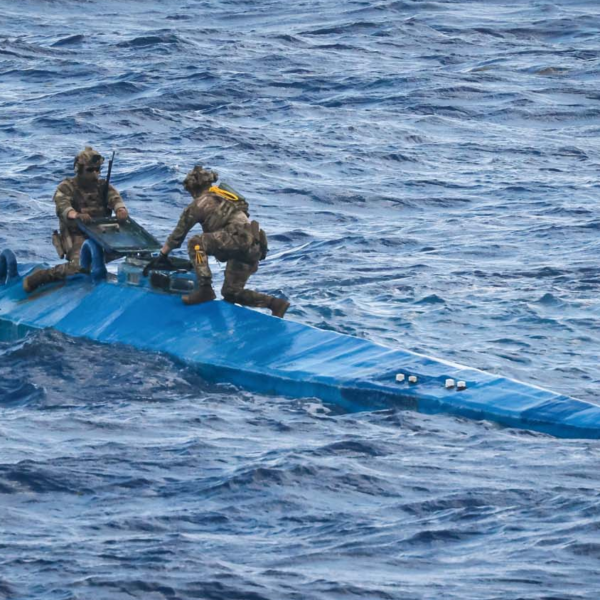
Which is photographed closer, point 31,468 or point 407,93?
point 31,468

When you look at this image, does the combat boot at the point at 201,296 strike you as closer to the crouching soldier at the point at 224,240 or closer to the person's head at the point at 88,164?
the crouching soldier at the point at 224,240

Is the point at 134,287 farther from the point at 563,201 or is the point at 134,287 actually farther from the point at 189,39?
the point at 189,39

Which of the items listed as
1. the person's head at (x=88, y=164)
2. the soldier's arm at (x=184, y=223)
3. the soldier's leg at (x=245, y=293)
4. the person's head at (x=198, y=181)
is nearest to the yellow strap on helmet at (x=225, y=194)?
the person's head at (x=198, y=181)

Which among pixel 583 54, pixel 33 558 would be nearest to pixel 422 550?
pixel 33 558

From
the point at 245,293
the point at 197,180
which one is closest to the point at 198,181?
the point at 197,180

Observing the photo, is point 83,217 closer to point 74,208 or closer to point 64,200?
point 64,200

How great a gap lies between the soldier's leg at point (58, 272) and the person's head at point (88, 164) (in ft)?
A: 2.70

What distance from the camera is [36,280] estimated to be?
20109 millimetres

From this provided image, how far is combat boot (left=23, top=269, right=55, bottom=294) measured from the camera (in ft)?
65.7

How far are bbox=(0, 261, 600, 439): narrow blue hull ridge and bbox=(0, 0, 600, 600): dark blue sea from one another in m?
0.23

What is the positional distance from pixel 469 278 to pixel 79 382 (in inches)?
283

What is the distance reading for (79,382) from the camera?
16906 mm

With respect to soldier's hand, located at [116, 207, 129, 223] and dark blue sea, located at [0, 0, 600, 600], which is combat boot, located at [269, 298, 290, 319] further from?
soldier's hand, located at [116, 207, 129, 223]

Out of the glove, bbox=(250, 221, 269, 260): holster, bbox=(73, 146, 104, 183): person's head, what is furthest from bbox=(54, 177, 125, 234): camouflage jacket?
bbox=(250, 221, 269, 260): holster
